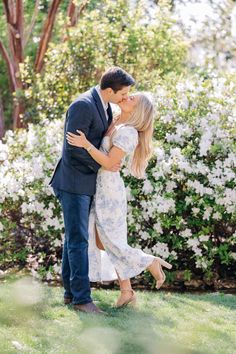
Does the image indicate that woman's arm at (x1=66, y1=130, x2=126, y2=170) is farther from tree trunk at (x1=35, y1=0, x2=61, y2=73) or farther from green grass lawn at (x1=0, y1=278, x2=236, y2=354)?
tree trunk at (x1=35, y1=0, x2=61, y2=73)

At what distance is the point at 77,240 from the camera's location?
5.79 m

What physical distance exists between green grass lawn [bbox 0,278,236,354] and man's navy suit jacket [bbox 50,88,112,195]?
92 centimetres

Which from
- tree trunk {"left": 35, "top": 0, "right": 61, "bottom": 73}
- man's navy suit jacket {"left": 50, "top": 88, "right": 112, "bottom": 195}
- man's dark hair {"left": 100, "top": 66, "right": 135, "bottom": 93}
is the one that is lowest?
man's navy suit jacket {"left": 50, "top": 88, "right": 112, "bottom": 195}

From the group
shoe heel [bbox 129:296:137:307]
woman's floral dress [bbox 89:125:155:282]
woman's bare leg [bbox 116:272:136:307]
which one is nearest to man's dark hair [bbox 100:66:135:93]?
woman's floral dress [bbox 89:125:155:282]

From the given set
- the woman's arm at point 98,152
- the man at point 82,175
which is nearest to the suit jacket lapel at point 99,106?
the man at point 82,175

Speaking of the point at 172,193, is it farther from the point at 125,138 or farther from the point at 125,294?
the point at 125,138

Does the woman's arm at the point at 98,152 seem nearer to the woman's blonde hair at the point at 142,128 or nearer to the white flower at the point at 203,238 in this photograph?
the woman's blonde hair at the point at 142,128

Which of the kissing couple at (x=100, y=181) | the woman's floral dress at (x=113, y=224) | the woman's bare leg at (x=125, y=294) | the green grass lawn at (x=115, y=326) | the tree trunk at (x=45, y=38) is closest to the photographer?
the green grass lawn at (x=115, y=326)

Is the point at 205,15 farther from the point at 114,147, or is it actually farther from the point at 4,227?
the point at 114,147

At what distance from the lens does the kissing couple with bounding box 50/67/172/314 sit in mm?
5762

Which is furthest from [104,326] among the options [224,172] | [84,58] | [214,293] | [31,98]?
[31,98]

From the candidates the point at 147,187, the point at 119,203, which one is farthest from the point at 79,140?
the point at 147,187

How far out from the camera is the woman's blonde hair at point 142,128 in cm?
588

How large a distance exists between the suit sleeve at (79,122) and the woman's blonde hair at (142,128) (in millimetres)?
347
